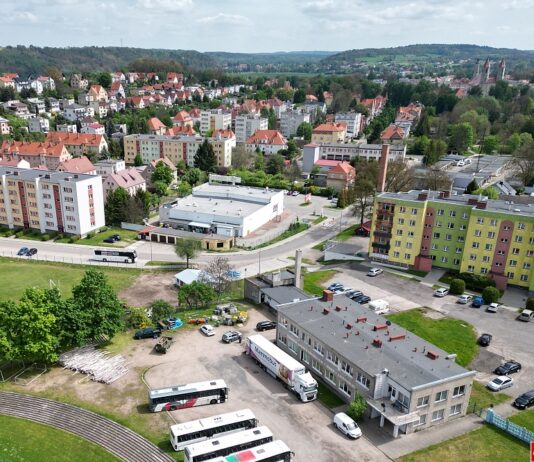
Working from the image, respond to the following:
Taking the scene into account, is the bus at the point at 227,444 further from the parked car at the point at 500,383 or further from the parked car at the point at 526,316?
the parked car at the point at 526,316

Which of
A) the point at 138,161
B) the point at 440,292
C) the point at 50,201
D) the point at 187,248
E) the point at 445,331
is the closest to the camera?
the point at 445,331

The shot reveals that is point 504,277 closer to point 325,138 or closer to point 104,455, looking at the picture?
point 104,455

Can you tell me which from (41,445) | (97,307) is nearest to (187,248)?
(97,307)

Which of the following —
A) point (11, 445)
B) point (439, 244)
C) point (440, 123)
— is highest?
point (440, 123)

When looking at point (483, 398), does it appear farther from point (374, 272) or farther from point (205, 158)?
point (205, 158)

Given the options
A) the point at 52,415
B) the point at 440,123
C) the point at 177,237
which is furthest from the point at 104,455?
the point at 440,123

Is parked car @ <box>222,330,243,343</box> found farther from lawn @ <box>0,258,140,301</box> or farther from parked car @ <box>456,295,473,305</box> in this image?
parked car @ <box>456,295,473,305</box>
